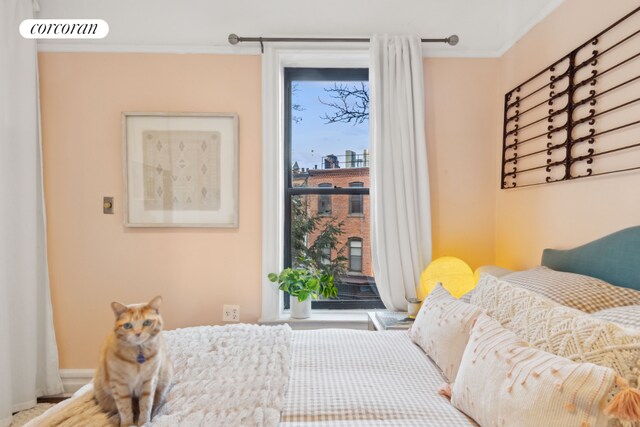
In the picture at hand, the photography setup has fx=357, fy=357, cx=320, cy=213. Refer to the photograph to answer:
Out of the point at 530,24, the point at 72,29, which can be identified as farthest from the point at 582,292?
the point at 72,29

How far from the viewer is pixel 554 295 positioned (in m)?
1.25

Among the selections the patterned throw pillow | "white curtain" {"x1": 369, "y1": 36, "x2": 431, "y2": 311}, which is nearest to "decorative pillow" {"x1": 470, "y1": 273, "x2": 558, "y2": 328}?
the patterned throw pillow

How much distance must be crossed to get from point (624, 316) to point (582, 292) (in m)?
0.27

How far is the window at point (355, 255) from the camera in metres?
2.79

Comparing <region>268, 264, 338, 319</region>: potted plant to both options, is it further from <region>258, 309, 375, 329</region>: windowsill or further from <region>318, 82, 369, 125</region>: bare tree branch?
<region>318, 82, 369, 125</region>: bare tree branch

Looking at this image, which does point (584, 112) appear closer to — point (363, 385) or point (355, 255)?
point (363, 385)

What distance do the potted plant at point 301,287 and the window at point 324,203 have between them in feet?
1.70

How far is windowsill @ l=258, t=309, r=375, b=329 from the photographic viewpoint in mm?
2453

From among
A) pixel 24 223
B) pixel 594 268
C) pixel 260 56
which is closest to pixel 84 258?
pixel 24 223

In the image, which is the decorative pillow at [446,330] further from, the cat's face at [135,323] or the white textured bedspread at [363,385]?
the cat's face at [135,323]

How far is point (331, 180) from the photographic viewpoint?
2775mm

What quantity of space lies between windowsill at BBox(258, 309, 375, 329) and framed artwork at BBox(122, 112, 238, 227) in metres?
0.75

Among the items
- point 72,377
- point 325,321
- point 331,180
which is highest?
point 331,180

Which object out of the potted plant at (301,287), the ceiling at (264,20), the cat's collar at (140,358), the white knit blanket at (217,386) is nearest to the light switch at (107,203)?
the ceiling at (264,20)
